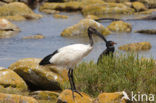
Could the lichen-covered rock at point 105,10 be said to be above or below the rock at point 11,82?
below

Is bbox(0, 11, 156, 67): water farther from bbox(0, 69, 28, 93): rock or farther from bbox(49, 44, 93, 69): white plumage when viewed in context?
bbox(49, 44, 93, 69): white plumage

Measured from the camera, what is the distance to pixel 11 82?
537 inches

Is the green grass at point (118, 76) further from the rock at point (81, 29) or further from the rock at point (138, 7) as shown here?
the rock at point (138, 7)

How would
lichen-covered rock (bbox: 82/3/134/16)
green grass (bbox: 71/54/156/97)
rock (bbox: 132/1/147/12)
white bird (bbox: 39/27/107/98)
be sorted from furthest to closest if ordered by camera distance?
1. rock (bbox: 132/1/147/12)
2. lichen-covered rock (bbox: 82/3/134/16)
3. green grass (bbox: 71/54/156/97)
4. white bird (bbox: 39/27/107/98)

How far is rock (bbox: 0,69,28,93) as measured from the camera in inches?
534

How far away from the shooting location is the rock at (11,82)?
13562 millimetres

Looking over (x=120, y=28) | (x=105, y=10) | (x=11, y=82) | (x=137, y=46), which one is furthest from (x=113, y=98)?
(x=105, y=10)

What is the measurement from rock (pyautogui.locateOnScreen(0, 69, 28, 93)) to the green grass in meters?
2.67

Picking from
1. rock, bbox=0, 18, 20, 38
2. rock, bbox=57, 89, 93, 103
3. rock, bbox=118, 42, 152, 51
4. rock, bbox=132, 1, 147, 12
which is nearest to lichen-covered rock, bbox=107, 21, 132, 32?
rock, bbox=0, 18, 20, 38

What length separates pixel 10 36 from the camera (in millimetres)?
28469

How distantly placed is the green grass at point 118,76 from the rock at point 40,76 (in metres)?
2.12

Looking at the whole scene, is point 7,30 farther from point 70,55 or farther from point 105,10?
point 70,55

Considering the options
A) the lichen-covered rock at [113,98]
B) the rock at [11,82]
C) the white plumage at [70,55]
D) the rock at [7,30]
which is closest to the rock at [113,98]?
the lichen-covered rock at [113,98]

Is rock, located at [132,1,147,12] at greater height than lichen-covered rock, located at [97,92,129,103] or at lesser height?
lesser
